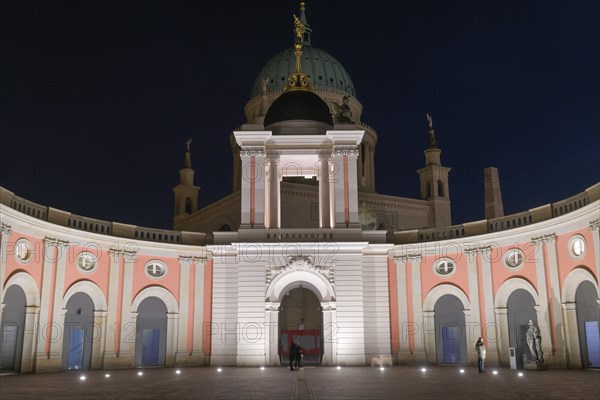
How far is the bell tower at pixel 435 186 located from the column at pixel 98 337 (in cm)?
3719

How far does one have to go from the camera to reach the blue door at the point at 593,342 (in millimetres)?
31953

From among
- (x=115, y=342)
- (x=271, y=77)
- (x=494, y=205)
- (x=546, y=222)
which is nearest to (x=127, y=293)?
(x=115, y=342)

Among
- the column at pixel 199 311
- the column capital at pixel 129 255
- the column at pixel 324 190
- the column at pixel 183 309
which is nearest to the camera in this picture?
the column capital at pixel 129 255

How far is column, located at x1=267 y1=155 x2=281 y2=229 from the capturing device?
130ft

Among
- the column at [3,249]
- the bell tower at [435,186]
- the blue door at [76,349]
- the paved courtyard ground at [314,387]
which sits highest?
the bell tower at [435,186]

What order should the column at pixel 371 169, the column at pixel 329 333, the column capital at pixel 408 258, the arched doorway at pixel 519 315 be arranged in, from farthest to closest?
the column at pixel 371 169 → the column capital at pixel 408 258 → the column at pixel 329 333 → the arched doorway at pixel 519 315

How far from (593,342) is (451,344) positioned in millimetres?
9419

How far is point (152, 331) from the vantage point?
130ft

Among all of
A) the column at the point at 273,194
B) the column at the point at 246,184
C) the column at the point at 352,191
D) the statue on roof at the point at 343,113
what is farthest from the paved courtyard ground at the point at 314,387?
the statue on roof at the point at 343,113

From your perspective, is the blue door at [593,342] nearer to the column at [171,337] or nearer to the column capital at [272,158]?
the column capital at [272,158]

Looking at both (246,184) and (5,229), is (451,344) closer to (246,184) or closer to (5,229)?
(246,184)

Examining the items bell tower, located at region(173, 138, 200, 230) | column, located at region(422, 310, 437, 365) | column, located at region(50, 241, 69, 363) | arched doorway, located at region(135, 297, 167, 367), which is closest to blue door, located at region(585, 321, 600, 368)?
column, located at region(422, 310, 437, 365)

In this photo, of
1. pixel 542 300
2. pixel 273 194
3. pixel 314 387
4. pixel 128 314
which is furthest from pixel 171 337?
pixel 542 300

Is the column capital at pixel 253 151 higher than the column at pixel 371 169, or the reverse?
the column at pixel 371 169
